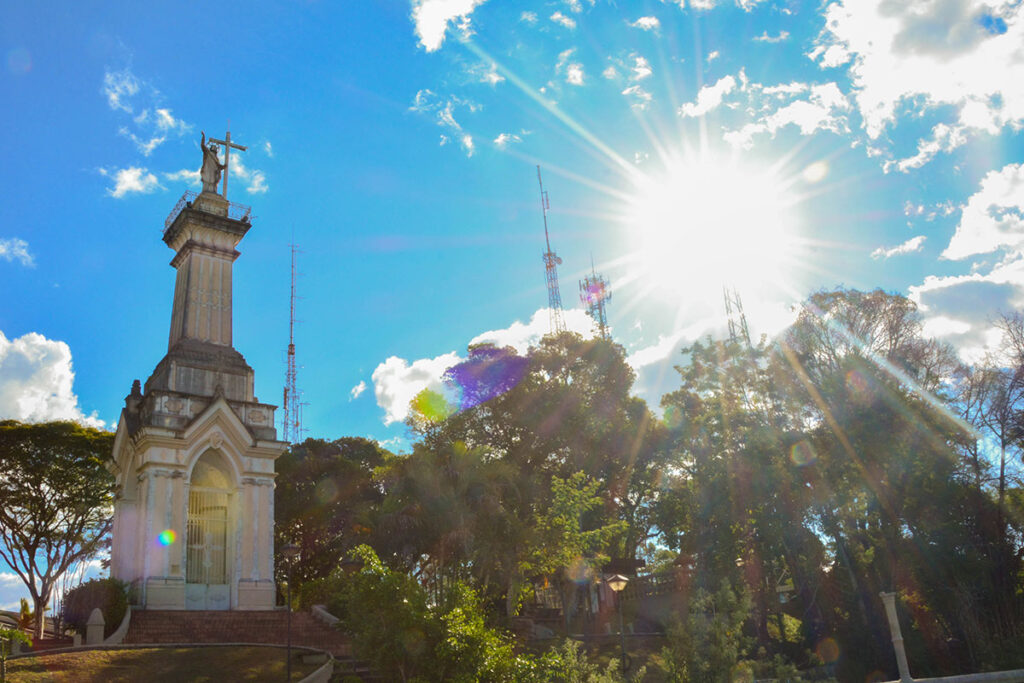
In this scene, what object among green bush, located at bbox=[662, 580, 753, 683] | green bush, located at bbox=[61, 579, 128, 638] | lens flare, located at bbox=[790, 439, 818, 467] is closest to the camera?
green bush, located at bbox=[662, 580, 753, 683]

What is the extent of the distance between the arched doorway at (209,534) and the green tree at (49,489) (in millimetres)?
6038

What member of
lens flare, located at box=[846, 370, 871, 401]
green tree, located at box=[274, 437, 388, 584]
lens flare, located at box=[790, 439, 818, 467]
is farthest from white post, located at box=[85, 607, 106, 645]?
lens flare, located at box=[846, 370, 871, 401]

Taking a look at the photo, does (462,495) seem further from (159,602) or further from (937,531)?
(937,531)

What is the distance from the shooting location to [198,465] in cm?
2497

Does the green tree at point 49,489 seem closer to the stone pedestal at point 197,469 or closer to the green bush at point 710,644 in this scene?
the stone pedestal at point 197,469

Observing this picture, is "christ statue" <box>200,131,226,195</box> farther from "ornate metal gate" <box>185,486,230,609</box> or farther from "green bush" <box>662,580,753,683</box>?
"green bush" <box>662,580,753,683</box>

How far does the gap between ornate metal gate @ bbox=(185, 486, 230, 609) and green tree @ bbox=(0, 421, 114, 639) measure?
624cm

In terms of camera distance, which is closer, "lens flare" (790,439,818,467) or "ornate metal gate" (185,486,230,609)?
"ornate metal gate" (185,486,230,609)

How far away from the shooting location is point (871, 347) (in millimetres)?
28438

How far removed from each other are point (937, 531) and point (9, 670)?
84.4 ft

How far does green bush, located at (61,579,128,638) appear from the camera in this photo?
19750 mm

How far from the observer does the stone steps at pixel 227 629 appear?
19359 millimetres

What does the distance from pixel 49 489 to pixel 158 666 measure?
18.5 metres

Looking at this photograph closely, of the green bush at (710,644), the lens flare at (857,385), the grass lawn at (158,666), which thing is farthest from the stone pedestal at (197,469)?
the lens flare at (857,385)
